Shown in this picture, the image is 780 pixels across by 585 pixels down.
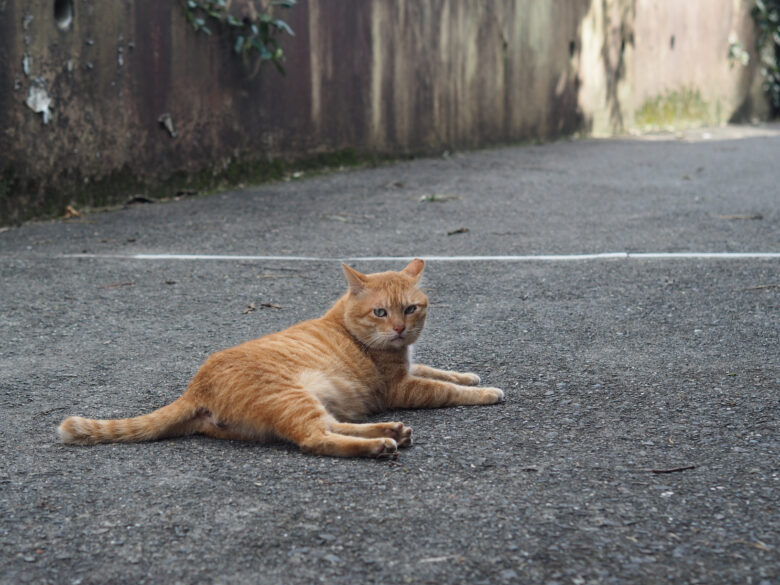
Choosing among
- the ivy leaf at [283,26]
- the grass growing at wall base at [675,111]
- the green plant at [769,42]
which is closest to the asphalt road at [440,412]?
the ivy leaf at [283,26]

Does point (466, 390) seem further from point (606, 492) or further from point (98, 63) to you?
point (98, 63)

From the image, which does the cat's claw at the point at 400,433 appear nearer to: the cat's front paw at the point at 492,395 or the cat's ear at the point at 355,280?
the cat's front paw at the point at 492,395

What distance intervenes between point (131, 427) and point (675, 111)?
596 inches

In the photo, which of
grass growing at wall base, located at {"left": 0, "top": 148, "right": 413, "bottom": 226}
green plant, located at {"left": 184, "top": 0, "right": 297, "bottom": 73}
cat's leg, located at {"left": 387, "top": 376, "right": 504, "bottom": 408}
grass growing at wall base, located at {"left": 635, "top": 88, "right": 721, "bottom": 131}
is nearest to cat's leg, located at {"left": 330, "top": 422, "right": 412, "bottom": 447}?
cat's leg, located at {"left": 387, "top": 376, "right": 504, "bottom": 408}

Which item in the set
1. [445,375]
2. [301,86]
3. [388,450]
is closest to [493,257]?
[445,375]

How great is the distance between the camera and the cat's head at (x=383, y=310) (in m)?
2.98

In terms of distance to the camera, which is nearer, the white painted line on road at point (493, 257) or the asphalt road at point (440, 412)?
the asphalt road at point (440, 412)

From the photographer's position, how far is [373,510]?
207 cm

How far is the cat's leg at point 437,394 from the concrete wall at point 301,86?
400cm

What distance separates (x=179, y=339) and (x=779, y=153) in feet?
30.0

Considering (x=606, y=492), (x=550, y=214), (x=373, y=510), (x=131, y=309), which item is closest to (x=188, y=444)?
(x=373, y=510)

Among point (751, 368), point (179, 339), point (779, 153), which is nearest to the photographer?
point (751, 368)

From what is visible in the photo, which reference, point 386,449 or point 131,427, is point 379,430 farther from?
point 131,427

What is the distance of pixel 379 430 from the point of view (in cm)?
250
